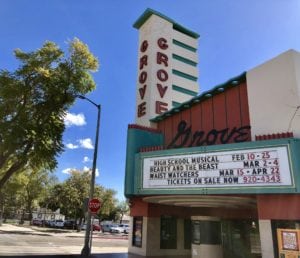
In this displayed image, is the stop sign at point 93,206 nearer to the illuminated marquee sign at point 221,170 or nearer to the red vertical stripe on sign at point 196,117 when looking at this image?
the illuminated marquee sign at point 221,170

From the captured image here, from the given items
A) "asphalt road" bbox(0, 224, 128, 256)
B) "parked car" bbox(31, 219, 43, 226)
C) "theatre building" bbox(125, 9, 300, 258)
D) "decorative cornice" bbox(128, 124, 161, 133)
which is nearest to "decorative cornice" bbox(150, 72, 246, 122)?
"theatre building" bbox(125, 9, 300, 258)

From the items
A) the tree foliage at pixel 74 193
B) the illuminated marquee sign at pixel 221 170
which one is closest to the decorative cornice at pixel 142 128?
the illuminated marquee sign at pixel 221 170

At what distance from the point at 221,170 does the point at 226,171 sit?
26 cm

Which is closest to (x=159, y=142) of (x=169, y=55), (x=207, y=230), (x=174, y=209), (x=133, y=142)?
(x=133, y=142)

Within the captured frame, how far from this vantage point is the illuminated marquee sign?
44.7 feet

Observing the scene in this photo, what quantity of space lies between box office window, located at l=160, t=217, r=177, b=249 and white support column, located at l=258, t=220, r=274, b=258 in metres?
8.95

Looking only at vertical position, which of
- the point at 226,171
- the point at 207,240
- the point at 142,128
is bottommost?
the point at 207,240

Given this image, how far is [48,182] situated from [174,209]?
146ft

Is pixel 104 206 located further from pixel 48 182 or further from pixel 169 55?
pixel 169 55

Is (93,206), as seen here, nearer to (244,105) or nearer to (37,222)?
(244,105)

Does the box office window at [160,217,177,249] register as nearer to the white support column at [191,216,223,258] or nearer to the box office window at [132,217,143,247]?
the box office window at [132,217,143,247]

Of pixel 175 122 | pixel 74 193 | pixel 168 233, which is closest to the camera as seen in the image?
pixel 175 122

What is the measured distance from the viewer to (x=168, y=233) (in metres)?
22.0

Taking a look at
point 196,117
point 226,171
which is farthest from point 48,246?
point 226,171
